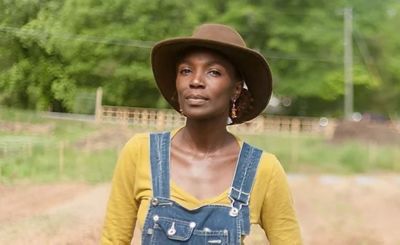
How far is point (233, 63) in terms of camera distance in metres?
0.70

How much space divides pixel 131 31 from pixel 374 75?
1022 millimetres

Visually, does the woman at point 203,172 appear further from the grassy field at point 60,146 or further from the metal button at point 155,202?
the grassy field at point 60,146

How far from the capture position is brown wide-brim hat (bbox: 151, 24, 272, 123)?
664 millimetres

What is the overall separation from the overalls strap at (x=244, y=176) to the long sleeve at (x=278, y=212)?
0.02m

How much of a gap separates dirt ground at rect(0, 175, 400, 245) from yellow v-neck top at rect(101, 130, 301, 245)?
26 cm

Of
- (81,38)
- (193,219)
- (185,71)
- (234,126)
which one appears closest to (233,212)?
(193,219)

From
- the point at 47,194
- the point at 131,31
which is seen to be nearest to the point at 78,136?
the point at 47,194

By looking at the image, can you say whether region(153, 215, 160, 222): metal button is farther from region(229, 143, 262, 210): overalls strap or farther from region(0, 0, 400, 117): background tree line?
region(0, 0, 400, 117): background tree line

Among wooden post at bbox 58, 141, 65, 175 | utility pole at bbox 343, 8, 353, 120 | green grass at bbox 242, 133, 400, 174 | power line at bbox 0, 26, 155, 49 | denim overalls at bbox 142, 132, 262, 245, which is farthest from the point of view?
utility pole at bbox 343, 8, 353, 120

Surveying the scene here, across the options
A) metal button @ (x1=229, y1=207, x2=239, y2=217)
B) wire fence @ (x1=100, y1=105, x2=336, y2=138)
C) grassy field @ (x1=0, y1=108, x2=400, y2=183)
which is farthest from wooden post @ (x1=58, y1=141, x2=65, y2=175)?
metal button @ (x1=229, y1=207, x2=239, y2=217)

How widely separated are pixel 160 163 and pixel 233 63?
126 mm

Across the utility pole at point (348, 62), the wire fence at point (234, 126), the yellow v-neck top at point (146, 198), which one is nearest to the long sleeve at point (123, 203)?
the yellow v-neck top at point (146, 198)

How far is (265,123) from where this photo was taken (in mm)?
1854

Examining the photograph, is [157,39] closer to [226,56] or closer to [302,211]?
[302,211]
